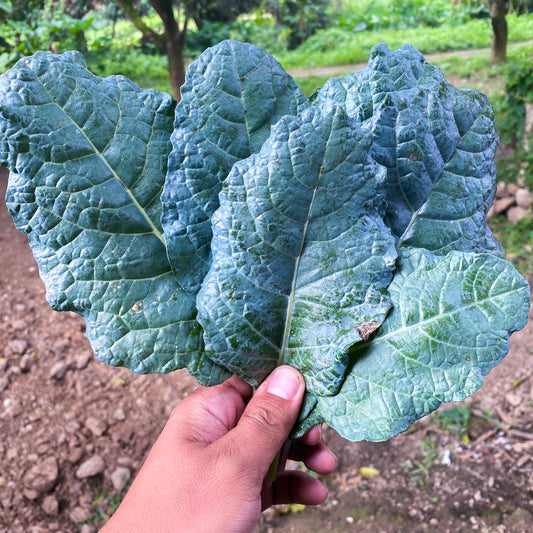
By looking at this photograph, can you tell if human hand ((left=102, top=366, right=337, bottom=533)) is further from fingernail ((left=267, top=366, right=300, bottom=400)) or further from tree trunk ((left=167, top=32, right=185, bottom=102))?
tree trunk ((left=167, top=32, right=185, bottom=102))

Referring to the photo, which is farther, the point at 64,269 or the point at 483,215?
the point at 483,215

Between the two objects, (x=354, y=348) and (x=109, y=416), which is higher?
(x=354, y=348)

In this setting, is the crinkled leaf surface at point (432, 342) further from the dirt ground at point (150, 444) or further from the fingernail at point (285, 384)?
the dirt ground at point (150, 444)

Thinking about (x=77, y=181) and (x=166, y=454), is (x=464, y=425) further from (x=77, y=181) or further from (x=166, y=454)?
(x=77, y=181)

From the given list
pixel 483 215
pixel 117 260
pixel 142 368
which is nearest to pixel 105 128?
pixel 117 260

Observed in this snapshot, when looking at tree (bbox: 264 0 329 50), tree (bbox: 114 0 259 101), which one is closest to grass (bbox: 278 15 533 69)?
tree (bbox: 264 0 329 50)
